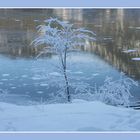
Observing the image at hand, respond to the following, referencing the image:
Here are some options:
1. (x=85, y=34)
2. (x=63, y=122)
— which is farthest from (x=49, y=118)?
(x=85, y=34)

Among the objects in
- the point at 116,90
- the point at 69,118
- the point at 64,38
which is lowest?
the point at 69,118

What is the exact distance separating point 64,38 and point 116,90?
2.06ft

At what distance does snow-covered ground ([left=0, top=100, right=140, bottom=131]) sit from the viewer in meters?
10.0

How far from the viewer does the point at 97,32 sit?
10023mm

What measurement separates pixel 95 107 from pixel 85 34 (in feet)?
2.06

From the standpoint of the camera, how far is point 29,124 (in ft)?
32.9

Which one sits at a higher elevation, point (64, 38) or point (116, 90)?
point (64, 38)

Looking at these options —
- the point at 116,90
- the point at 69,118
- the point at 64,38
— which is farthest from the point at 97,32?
the point at 69,118

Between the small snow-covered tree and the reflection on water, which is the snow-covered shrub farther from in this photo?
the small snow-covered tree

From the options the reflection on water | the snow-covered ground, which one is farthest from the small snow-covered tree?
the snow-covered ground

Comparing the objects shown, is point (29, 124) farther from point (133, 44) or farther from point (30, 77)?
point (133, 44)

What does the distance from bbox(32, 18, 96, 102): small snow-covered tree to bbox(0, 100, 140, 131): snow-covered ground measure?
0.64 feet

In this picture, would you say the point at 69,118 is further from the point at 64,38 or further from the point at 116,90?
the point at 64,38

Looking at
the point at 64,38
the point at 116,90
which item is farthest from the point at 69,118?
the point at 64,38
